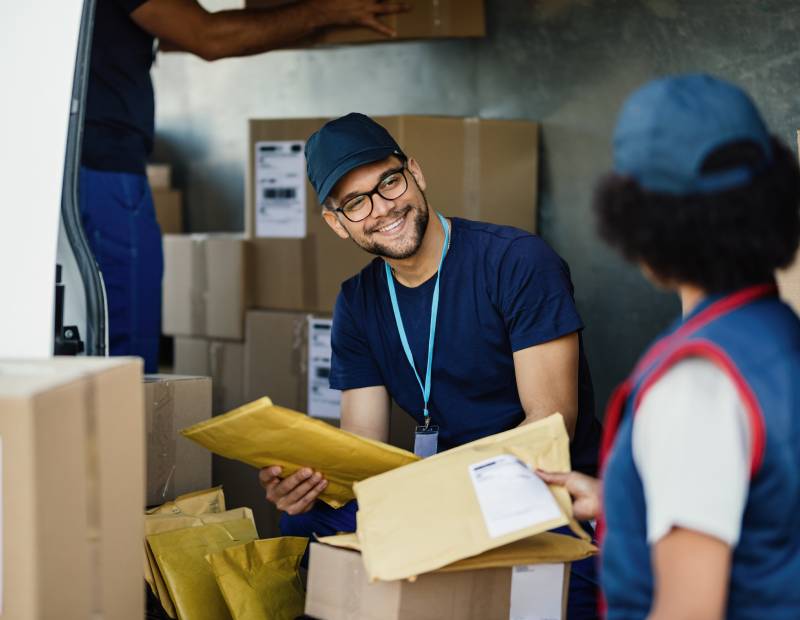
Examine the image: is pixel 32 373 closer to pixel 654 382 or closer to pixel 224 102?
pixel 654 382

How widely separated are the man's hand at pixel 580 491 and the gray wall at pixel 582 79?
4.88ft

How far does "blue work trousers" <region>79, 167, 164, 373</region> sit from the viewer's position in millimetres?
2580

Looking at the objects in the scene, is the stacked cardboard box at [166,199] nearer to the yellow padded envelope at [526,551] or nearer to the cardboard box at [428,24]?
the cardboard box at [428,24]

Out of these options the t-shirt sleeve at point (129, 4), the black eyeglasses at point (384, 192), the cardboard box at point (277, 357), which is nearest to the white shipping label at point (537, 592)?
the black eyeglasses at point (384, 192)

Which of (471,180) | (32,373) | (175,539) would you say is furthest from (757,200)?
(471,180)

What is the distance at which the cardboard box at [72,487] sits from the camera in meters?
1.29

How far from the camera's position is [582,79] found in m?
3.08

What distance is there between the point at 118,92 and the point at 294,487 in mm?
1181

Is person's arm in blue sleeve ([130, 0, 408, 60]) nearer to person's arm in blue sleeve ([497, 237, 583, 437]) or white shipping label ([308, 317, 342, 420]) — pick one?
white shipping label ([308, 317, 342, 420])

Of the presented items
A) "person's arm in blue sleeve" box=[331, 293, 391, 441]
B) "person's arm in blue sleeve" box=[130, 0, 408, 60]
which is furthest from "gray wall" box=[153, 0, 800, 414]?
"person's arm in blue sleeve" box=[331, 293, 391, 441]

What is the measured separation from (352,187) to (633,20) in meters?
1.23

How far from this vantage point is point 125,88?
8.63ft

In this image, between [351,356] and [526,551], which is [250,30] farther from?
[526,551]

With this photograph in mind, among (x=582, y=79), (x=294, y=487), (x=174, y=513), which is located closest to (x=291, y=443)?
(x=294, y=487)
